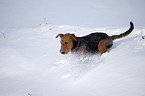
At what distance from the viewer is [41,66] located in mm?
3473

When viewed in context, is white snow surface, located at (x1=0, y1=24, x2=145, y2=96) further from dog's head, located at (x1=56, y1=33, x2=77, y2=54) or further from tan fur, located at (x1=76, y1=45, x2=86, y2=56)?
dog's head, located at (x1=56, y1=33, x2=77, y2=54)

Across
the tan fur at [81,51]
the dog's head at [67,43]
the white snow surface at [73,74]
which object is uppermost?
the dog's head at [67,43]

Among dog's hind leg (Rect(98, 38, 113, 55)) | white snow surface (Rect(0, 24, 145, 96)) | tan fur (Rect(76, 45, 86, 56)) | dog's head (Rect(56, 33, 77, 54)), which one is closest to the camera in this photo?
white snow surface (Rect(0, 24, 145, 96))

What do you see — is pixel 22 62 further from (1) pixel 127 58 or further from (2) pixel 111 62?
→ (1) pixel 127 58

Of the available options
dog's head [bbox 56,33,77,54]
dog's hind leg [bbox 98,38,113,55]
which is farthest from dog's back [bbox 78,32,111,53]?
dog's head [bbox 56,33,77,54]

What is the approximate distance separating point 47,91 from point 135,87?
1575 millimetres

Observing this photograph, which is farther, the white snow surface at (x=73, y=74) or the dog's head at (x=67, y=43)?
the dog's head at (x=67, y=43)

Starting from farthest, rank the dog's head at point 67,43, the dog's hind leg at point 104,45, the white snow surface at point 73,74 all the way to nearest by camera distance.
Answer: the dog's hind leg at point 104,45
the dog's head at point 67,43
the white snow surface at point 73,74

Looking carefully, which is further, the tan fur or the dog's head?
the tan fur

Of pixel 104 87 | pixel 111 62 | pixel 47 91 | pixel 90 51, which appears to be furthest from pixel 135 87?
pixel 90 51

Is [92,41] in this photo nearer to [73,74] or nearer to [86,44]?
[86,44]

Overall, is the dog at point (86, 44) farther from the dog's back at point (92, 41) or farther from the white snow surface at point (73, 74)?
the white snow surface at point (73, 74)

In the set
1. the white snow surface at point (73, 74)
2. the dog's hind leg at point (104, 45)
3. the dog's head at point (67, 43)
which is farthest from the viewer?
the dog's hind leg at point (104, 45)

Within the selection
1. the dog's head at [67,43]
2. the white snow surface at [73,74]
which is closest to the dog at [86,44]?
the dog's head at [67,43]
